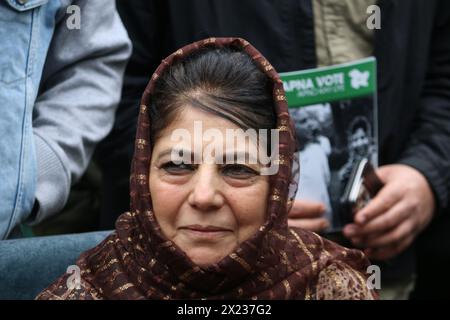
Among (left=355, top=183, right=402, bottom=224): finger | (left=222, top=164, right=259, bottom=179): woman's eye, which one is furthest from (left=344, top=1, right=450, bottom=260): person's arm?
(left=222, top=164, right=259, bottom=179): woman's eye

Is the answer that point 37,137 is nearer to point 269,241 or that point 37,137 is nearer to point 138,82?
point 138,82

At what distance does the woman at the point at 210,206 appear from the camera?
2168mm

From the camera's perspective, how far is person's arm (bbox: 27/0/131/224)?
2682 mm

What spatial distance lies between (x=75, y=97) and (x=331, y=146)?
0.79 m

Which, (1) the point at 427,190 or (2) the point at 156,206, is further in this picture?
(1) the point at 427,190

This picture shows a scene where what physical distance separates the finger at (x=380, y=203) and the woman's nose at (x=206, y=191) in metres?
0.89

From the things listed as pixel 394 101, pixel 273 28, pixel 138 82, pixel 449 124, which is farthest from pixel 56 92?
pixel 449 124

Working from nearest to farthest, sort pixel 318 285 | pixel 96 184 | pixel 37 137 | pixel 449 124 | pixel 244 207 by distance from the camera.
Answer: pixel 244 207
pixel 318 285
pixel 37 137
pixel 449 124
pixel 96 184

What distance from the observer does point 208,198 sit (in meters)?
2.13

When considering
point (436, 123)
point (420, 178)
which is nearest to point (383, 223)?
point (420, 178)

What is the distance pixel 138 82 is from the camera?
3.19 m

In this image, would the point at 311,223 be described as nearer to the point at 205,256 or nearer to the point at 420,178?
the point at 420,178

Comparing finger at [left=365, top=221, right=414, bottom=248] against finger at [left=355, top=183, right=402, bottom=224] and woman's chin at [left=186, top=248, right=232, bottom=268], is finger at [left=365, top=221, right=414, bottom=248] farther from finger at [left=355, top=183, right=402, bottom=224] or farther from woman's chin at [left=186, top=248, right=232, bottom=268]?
woman's chin at [left=186, top=248, right=232, bottom=268]

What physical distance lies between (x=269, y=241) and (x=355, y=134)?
89 cm
